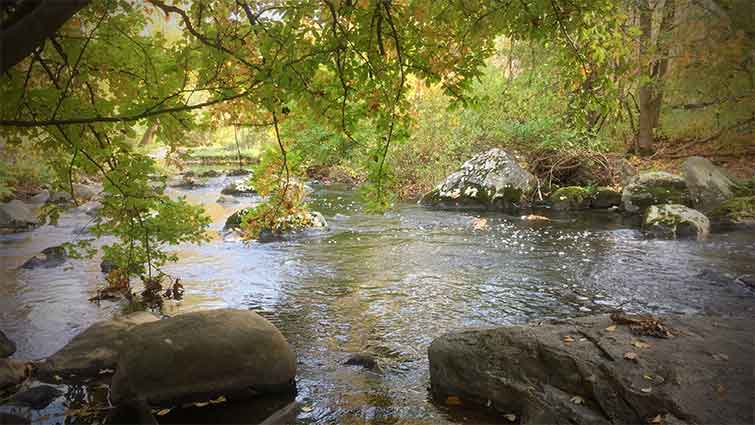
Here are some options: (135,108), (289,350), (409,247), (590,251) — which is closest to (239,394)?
(289,350)

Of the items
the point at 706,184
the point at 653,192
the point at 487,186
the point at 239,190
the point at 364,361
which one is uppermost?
the point at 239,190

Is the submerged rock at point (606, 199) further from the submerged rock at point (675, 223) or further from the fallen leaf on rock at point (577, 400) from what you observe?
the fallen leaf on rock at point (577, 400)

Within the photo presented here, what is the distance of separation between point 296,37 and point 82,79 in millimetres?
2172

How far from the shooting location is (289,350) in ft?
15.2

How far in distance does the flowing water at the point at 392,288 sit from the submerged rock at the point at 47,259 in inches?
10.1

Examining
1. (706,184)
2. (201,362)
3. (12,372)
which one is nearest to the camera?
(201,362)

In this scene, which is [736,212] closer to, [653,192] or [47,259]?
[653,192]

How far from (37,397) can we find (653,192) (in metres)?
12.9

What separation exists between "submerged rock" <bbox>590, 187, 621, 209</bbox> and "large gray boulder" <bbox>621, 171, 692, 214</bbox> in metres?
0.33

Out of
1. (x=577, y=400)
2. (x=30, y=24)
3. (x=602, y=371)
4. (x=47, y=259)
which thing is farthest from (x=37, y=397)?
(x=47, y=259)

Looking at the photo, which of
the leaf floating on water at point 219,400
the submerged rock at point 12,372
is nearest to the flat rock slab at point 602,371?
the leaf floating on water at point 219,400

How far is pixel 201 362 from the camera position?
425cm

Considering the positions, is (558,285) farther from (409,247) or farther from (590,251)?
(409,247)

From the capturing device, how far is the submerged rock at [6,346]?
510 cm
